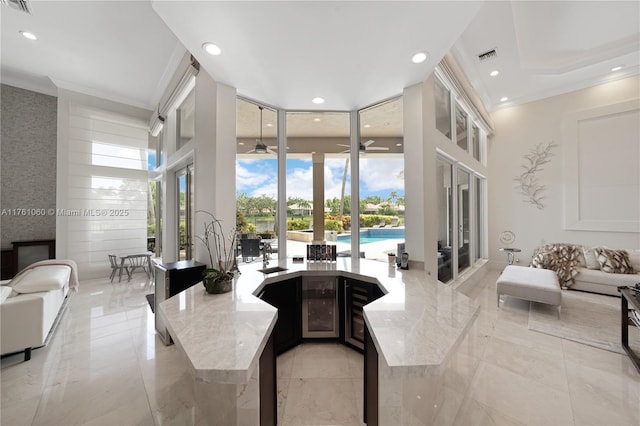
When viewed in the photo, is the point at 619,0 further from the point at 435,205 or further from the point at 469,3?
the point at 435,205

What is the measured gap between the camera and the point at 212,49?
2018 millimetres

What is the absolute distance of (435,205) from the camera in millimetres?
2781

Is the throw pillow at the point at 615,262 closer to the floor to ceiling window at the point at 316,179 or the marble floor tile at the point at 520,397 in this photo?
the marble floor tile at the point at 520,397

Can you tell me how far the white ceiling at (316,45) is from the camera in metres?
1.70

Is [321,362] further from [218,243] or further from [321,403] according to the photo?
[218,243]

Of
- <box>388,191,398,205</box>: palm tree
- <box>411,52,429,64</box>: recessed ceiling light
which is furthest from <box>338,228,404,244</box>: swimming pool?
<box>411,52,429,64</box>: recessed ceiling light

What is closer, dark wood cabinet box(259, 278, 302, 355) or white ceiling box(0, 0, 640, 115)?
white ceiling box(0, 0, 640, 115)

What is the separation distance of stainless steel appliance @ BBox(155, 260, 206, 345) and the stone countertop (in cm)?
56

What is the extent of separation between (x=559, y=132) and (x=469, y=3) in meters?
5.80

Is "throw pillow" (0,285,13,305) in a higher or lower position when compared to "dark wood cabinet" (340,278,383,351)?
higher

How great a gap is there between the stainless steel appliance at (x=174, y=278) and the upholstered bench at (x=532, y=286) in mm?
4280

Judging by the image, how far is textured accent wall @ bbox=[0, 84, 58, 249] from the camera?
4.52m

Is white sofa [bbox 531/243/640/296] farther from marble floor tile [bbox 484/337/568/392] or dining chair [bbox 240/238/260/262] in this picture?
dining chair [bbox 240/238/260/262]

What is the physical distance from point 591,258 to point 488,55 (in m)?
4.23
